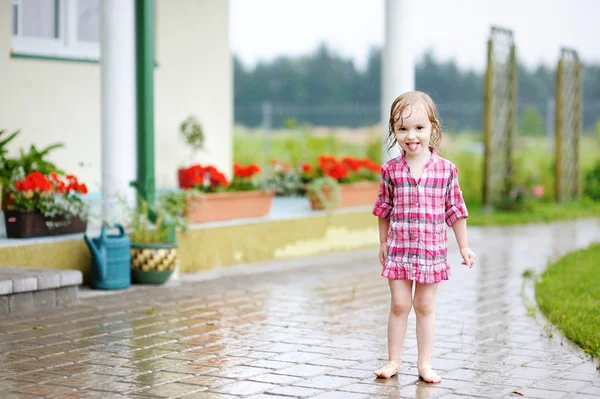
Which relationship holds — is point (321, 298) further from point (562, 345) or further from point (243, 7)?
point (243, 7)

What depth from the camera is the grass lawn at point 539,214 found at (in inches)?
549

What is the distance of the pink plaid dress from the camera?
4.80 m

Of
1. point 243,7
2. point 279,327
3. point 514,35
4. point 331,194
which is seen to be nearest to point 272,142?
point 243,7

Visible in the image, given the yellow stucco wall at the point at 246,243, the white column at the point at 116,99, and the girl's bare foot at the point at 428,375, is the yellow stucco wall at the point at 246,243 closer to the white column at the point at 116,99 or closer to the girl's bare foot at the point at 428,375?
the white column at the point at 116,99

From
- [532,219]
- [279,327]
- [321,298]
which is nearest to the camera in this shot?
[279,327]

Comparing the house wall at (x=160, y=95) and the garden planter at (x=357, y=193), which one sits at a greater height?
the house wall at (x=160, y=95)

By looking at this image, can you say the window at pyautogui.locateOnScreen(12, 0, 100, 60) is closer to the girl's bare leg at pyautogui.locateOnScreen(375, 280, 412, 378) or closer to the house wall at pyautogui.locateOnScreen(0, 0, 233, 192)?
the house wall at pyautogui.locateOnScreen(0, 0, 233, 192)

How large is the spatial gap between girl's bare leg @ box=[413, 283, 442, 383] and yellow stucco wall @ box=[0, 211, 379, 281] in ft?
11.4

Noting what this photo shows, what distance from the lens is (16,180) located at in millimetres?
7941

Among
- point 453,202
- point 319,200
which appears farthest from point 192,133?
point 453,202

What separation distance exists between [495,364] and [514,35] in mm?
10877

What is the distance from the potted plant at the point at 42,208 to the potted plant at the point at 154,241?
44 centimetres

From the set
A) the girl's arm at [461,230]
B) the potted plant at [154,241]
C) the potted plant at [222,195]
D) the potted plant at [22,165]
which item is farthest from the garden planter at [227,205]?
the girl's arm at [461,230]

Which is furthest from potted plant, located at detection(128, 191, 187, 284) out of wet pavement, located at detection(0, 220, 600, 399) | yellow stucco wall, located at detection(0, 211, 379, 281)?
yellow stucco wall, located at detection(0, 211, 379, 281)
